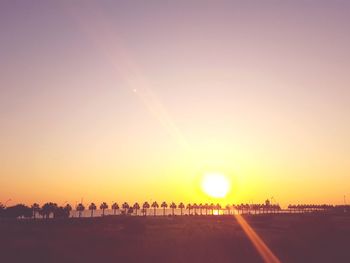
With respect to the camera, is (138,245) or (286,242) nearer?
(138,245)

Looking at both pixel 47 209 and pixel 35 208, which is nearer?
pixel 47 209

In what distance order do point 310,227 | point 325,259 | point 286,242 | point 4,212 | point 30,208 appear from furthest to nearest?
1. point 30,208
2. point 4,212
3. point 310,227
4. point 286,242
5. point 325,259

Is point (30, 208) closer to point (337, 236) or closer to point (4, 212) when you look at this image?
point (4, 212)

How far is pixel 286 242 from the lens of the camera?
5569 centimetres

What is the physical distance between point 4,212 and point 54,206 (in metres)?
18.0

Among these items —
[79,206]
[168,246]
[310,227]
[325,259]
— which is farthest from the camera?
[79,206]

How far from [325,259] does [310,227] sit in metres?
33.8

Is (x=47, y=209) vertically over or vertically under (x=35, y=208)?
under

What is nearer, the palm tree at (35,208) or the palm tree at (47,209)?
the palm tree at (47,209)

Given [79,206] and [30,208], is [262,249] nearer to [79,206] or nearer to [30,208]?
[30,208]

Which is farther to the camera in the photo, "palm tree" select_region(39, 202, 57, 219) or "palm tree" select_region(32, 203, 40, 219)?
"palm tree" select_region(32, 203, 40, 219)

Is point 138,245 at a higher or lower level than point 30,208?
lower

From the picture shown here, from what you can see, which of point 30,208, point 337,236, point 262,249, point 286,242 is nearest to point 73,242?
point 262,249

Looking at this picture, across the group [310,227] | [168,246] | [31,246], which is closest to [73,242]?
[31,246]
